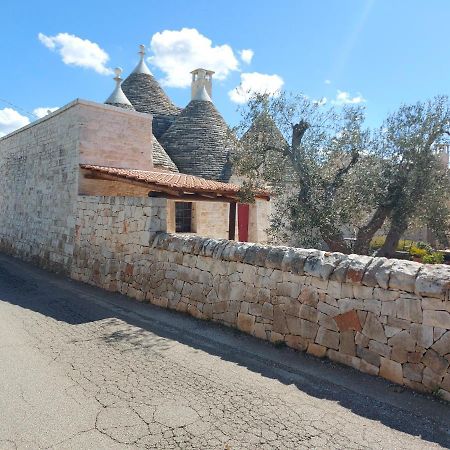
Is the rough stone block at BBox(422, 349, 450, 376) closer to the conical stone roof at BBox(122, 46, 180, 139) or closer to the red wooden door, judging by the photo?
the red wooden door

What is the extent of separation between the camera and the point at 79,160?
10.5m

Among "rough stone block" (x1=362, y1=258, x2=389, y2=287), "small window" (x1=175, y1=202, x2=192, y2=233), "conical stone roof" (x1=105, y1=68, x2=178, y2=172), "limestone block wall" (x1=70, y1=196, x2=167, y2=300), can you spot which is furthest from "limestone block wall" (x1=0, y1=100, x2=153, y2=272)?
"rough stone block" (x1=362, y1=258, x2=389, y2=287)

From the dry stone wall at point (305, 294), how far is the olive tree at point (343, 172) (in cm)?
298

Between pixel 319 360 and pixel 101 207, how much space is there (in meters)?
6.56

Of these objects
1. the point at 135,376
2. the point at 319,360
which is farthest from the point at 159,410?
the point at 319,360

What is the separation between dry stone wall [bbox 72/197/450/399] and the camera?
4023mm

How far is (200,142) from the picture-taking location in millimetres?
16234

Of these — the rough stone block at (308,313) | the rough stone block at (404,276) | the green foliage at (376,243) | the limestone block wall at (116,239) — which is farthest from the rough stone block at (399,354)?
the green foliage at (376,243)

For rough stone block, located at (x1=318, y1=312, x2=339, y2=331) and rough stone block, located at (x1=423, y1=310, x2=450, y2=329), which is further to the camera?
rough stone block, located at (x1=318, y1=312, x2=339, y2=331)

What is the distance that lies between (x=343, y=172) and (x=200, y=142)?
29.1 ft

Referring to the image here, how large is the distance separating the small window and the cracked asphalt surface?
6734 millimetres

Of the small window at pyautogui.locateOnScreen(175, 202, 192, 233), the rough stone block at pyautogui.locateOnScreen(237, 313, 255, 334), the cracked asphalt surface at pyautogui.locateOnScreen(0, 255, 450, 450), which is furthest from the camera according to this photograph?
the small window at pyautogui.locateOnScreen(175, 202, 192, 233)

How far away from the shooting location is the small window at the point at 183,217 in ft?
41.6

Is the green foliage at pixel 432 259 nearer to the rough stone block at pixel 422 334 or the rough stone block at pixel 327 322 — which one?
the rough stone block at pixel 327 322
